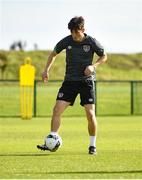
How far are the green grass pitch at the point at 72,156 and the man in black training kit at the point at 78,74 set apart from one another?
0.52 m

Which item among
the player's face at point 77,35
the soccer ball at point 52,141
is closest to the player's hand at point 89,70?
the player's face at point 77,35

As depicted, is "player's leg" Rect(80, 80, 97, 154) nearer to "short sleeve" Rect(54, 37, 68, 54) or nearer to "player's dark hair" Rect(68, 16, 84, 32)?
"short sleeve" Rect(54, 37, 68, 54)

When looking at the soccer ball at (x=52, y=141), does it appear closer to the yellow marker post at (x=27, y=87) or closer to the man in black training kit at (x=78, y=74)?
the man in black training kit at (x=78, y=74)

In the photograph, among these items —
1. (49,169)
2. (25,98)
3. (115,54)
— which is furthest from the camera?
Answer: (115,54)

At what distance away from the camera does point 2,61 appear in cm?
7512

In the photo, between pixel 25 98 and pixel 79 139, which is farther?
pixel 25 98

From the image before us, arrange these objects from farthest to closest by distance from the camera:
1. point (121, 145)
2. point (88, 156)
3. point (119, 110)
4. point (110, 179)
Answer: point (119, 110), point (121, 145), point (88, 156), point (110, 179)

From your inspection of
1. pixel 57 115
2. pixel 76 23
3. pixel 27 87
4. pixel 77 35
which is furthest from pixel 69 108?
pixel 76 23

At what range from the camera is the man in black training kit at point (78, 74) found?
509 inches

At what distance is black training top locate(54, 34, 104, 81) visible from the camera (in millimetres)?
12930

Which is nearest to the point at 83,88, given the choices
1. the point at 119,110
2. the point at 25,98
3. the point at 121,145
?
the point at 121,145

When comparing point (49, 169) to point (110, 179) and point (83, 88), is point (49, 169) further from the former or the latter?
point (83, 88)

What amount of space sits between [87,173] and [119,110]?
22.3 meters

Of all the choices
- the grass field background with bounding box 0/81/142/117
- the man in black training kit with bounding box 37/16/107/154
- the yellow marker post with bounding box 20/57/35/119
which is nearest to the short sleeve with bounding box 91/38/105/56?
the man in black training kit with bounding box 37/16/107/154
